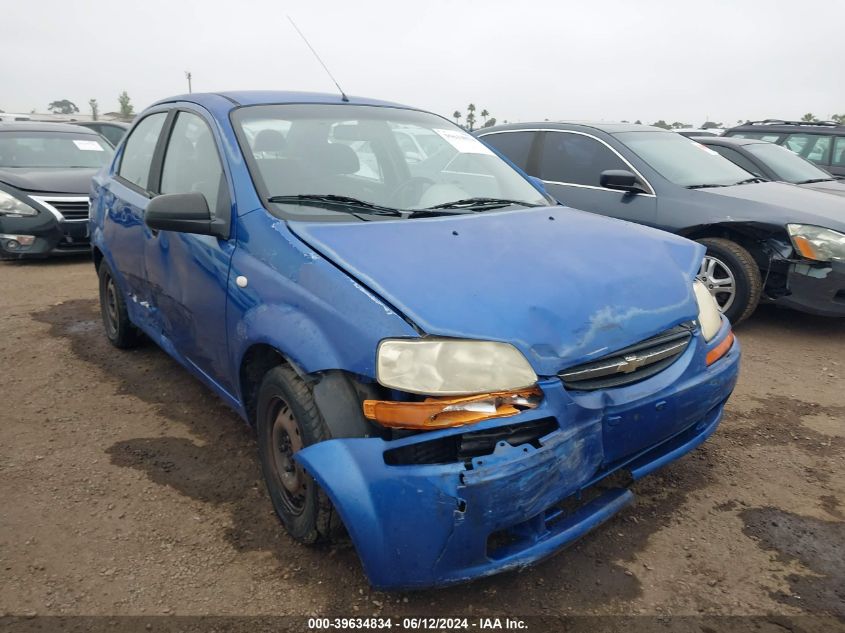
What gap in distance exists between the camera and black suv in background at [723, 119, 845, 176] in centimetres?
887

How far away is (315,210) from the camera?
255 cm

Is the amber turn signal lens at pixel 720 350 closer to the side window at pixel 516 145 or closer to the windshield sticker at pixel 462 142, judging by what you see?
the windshield sticker at pixel 462 142

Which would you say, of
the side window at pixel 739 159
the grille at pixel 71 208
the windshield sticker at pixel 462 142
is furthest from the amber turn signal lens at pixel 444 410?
the grille at pixel 71 208

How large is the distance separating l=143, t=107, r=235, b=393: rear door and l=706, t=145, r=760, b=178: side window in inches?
215

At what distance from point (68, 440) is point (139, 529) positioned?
0.95 metres

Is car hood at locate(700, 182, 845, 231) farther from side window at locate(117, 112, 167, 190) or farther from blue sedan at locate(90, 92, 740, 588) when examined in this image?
side window at locate(117, 112, 167, 190)

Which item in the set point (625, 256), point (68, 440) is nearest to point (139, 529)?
point (68, 440)

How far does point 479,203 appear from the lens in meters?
2.94

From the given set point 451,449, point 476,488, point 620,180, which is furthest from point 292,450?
point 620,180

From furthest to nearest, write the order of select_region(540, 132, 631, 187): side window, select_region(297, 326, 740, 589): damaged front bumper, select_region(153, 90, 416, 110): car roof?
select_region(540, 132, 631, 187): side window < select_region(153, 90, 416, 110): car roof < select_region(297, 326, 740, 589): damaged front bumper

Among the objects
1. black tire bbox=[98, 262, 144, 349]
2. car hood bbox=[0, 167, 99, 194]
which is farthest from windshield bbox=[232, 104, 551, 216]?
car hood bbox=[0, 167, 99, 194]

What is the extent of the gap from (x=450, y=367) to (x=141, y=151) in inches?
112

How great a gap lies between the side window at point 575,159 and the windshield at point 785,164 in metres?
2.26

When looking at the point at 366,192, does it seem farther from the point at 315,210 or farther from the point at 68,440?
the point at 68,440
